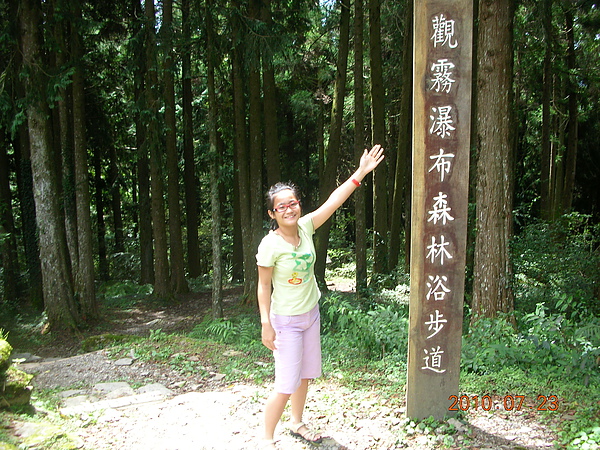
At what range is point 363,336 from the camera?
264 inches

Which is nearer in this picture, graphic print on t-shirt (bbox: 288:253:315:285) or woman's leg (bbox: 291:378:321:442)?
graphic print on t-shirt (bbox: 288:253:315:285)


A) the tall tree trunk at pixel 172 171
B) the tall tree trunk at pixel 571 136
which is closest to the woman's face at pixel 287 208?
the tall tree trunk at pixel 172 171

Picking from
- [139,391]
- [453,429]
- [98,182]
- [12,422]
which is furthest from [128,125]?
[453,429]

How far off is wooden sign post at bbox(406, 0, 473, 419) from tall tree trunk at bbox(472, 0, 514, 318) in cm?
294

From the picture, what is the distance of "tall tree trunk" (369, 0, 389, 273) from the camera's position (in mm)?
12227

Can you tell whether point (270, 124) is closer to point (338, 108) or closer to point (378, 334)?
point (338, 108)

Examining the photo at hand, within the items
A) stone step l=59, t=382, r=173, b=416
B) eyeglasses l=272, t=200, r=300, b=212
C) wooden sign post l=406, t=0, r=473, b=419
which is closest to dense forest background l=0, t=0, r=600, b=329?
wooden sign post l=406, t=0, r=473, b=419

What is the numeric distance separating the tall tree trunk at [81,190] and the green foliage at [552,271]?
9.90m

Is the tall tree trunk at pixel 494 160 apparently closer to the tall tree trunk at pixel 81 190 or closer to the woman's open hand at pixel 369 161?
the woman's open hand at pixel 369 161

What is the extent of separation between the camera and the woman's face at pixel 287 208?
371 centimetres

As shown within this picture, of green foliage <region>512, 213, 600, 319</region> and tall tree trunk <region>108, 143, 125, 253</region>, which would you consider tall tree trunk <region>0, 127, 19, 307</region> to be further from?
green foliage <region>512, 213, 600, 319</region>

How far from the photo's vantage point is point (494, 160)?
22.2 feet

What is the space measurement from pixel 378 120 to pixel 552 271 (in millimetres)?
5738

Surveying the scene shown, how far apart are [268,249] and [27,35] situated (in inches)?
387
